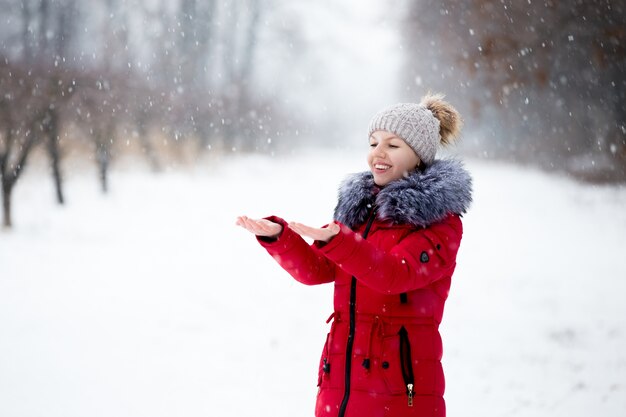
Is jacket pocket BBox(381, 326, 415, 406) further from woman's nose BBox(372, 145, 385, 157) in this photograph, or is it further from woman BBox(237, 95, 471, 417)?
woman's nose BBox(372, 145, 385, 157)

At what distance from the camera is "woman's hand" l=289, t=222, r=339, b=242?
5.77 feet

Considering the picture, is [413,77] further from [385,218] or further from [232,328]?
[385,218]

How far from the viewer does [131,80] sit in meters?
10.6

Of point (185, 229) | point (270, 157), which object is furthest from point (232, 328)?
point (270, 157)

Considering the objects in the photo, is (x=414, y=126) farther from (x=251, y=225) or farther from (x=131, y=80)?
(x=131, y=80)

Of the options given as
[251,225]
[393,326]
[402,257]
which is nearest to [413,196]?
[402,257]

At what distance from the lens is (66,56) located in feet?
31.1

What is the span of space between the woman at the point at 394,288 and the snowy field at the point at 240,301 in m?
2.86

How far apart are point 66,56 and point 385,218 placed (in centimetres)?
889

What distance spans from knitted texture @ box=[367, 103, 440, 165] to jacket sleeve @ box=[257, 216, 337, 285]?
1.81ft

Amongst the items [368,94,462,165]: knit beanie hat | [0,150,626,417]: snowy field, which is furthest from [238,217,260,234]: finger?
[0,150,626,417]: snowy field

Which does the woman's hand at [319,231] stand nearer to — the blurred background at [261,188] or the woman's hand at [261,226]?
the woman's hand at [261,226]

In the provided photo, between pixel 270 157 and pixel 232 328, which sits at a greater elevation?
pixel 270 157

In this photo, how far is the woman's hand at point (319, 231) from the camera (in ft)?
5.77
